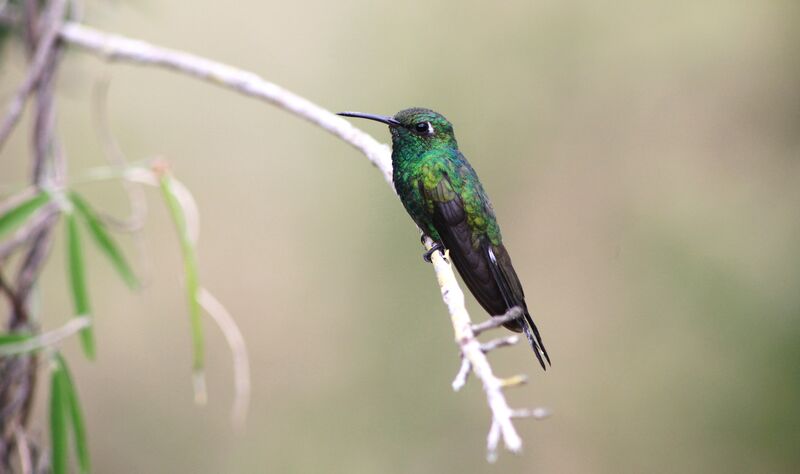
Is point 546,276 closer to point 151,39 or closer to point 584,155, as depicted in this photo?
point 584,155

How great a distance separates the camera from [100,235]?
3.94 feet

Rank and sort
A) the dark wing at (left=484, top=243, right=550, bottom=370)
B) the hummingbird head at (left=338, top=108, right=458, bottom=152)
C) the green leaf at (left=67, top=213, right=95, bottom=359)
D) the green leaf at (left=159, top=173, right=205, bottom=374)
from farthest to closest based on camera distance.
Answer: the hummingbird head at (left=338, top=108, right=458, bottom=152), the dark wing at (left=484, top=243, right=550, bottom=370), the green leaf at (left=67, top=213, right=95, bottom=359), the green leaf at (left=159, top=173, right=205, bottom=374)

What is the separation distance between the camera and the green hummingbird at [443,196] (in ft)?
4.70

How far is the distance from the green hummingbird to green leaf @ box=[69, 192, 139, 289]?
536mm

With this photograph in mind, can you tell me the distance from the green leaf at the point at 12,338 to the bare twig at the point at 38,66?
1.12 ft

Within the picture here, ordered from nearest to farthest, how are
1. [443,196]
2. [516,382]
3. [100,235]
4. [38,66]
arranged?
[516,382] < [100,235] < [38,66] < [443,196]

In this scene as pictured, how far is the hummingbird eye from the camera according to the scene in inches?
59.9

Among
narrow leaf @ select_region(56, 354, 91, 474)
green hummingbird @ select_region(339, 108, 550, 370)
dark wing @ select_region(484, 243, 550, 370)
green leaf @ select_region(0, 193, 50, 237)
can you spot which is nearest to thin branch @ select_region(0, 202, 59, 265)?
green leaf @ select_region(0, 193, 50, 237)

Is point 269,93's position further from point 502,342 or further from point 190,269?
point 502,342

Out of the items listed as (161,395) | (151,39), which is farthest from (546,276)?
(151,39)

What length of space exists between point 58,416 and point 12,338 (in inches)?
5.6

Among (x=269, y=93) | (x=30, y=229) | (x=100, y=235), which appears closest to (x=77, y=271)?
(x=100, y=235)

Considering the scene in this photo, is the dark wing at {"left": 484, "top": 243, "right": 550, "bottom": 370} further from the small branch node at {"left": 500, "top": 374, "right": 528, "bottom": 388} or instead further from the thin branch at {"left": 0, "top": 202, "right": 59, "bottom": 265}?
the thin branch at {"left": 0, "top": 202, "right": 59, "bottom": 265}

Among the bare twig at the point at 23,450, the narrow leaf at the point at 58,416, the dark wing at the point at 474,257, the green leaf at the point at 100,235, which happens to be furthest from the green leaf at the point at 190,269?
the dark wing at the point at 474,257
